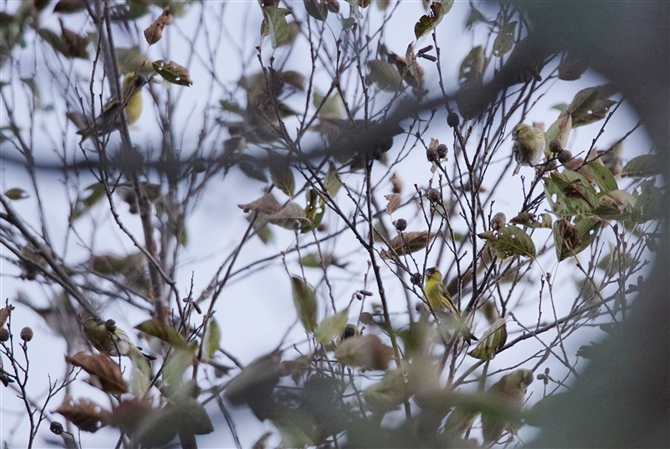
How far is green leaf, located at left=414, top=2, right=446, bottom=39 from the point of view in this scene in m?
1.52

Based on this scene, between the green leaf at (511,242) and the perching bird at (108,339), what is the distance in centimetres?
93

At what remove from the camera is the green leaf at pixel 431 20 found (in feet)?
5.00

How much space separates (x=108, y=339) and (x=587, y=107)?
1.42 meters

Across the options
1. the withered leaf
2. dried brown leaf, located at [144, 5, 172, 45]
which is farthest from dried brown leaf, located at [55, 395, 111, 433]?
dried brown leaf, located at [144, 5, 172, 45]

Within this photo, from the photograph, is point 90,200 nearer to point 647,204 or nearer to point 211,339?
point 211,339

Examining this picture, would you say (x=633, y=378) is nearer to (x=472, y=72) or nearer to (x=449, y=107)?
(x=449, y=107)

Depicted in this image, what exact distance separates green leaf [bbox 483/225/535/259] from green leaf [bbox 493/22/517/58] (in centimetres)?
53

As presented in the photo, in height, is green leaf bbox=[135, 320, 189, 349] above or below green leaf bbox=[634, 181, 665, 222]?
above

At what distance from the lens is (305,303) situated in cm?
135

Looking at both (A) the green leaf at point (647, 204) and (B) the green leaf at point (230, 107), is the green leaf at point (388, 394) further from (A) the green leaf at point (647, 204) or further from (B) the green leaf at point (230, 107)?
(B) the green leaf at point (230, 107)

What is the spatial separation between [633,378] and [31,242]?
6.31 ft

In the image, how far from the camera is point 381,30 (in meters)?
2.05

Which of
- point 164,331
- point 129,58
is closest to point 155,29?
point 129,58

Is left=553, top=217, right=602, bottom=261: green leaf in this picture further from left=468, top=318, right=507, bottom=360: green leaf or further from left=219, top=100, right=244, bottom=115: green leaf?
left=219, top=100, right=244, bottom=115: green leaf
